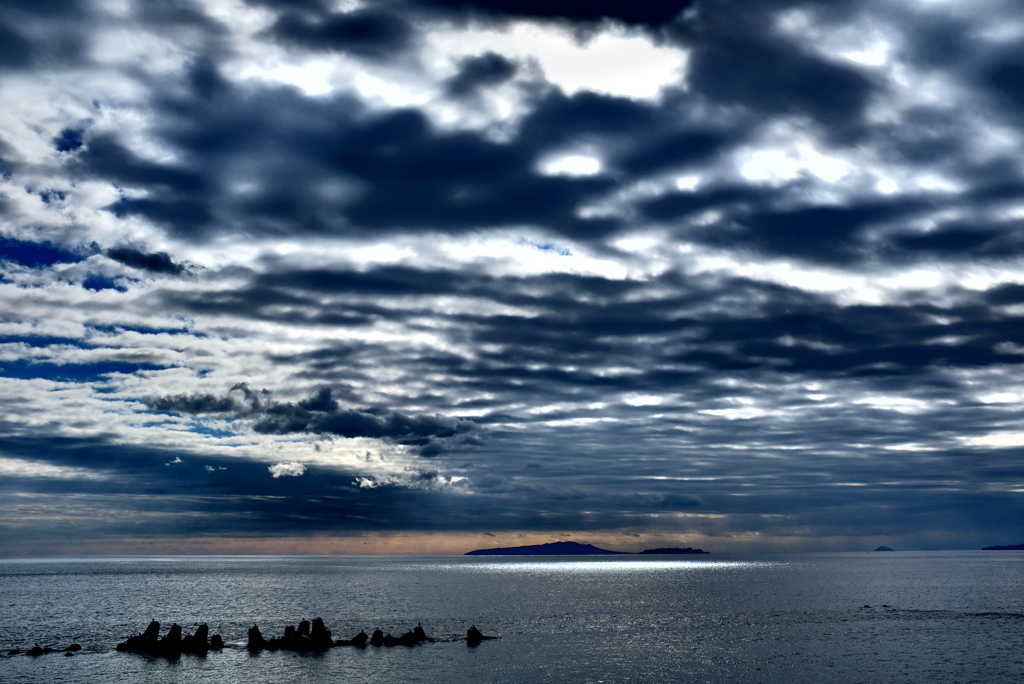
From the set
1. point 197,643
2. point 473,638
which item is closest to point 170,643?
point 197,643

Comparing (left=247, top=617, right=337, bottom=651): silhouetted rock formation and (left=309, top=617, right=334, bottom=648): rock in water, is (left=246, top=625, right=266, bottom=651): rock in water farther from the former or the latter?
(left=309, top=617, right=334, bottom=648): rock in water

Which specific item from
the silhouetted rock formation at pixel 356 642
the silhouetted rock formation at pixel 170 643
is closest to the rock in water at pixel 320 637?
the silhouetted rock formation at pixel 356 642

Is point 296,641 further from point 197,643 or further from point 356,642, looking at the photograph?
point 197,643

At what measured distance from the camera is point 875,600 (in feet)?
479

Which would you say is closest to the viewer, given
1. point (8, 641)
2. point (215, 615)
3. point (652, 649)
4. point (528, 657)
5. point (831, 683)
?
point (831, 683)

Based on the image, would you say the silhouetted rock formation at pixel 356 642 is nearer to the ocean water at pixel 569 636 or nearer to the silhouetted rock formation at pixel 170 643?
the ocean water at pixel 569 636

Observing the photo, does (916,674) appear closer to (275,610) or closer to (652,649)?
(652,649)

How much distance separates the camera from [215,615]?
405ft

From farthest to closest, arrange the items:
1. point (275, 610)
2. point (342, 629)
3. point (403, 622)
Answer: point (275, 610) < point (403, 622) < point (342, 629)

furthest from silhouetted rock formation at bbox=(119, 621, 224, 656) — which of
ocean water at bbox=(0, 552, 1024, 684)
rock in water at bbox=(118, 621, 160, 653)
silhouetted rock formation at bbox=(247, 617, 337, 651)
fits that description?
silhouetted rock formation at bbox=(247, 617, 337, 651)

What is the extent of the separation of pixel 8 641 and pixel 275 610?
161 feet

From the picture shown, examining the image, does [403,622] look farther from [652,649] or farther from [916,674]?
[916,674]

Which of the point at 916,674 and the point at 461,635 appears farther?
the point at 461,635

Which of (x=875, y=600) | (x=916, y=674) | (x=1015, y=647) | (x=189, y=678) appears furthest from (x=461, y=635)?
(x=875, y=600)
